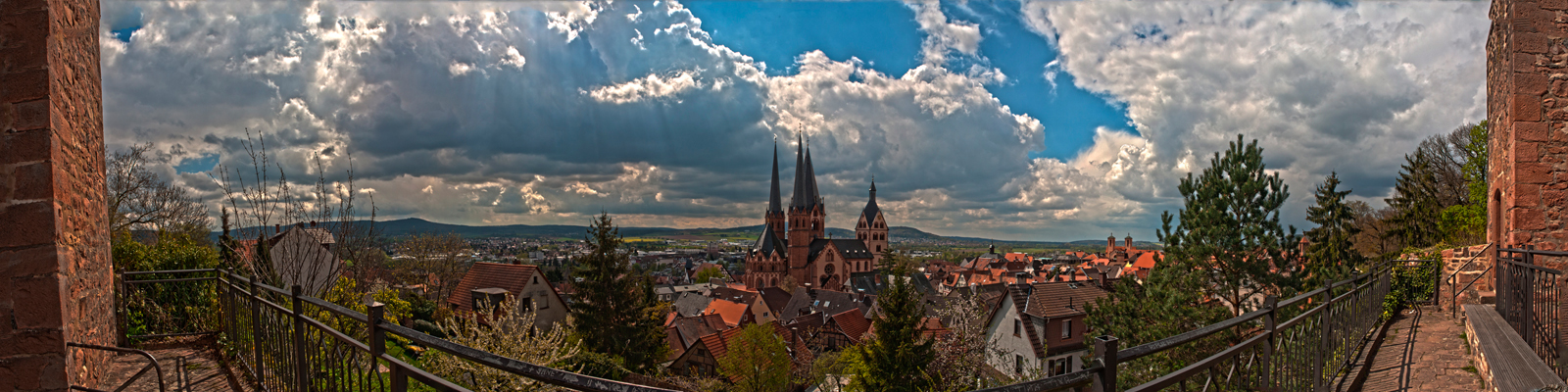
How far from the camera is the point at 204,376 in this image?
643 cm

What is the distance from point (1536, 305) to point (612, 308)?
76.3ft

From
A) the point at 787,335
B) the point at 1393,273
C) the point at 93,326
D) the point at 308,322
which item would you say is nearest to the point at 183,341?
the point at 93,326

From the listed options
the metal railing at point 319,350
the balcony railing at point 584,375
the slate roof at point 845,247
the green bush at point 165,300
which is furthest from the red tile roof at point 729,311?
the balcony railing at point 584,375

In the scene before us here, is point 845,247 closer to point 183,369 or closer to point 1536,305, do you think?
point 1536,305

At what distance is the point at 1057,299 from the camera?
2697 cm

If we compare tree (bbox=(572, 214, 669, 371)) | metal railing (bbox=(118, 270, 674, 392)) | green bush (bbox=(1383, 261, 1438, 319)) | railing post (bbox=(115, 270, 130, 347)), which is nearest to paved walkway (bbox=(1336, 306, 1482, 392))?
green bush (bbox=(1383, 261, 1438, 319))

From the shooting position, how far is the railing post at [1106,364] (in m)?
2.55

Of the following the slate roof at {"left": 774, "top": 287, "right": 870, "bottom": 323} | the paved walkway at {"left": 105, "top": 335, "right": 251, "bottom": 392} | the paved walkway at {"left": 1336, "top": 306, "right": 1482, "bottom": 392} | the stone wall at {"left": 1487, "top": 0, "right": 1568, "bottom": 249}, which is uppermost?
the stone wall at {"left": 1487, "top": 0, "right": 1568, "bottom": 249}

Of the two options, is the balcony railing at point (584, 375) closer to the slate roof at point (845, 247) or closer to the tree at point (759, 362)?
the tree at point (759, 362)

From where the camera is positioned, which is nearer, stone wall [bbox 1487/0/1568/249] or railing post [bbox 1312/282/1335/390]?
railing post [bbox 1312/282/1335/390]

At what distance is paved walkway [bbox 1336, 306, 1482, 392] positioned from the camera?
536 centimetres

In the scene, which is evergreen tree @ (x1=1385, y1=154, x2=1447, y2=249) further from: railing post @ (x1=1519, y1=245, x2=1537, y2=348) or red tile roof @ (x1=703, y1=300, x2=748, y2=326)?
red tile roof @ (x1=703, y1=300, x2=748, y2=326)

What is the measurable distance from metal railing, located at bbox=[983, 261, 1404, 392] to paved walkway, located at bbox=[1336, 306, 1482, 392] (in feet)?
0.59

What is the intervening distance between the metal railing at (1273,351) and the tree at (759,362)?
1814 centimetres
